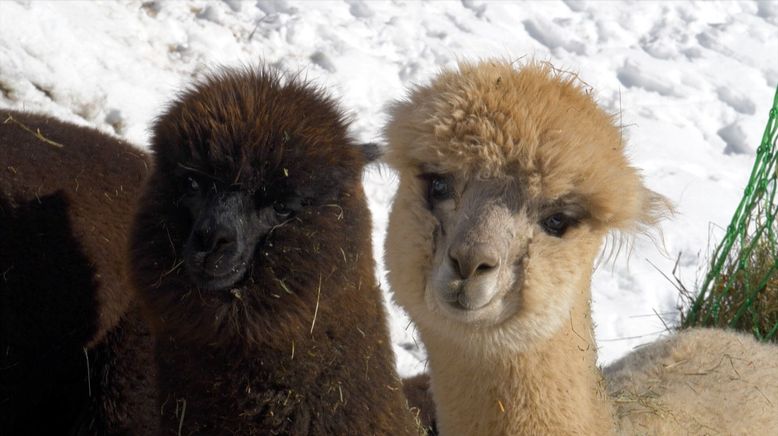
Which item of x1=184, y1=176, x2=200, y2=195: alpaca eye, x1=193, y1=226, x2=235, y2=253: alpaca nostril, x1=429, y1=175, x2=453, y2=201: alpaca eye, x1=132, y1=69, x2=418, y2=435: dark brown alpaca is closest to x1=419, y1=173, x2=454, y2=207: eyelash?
x1=429, y1=175, x2=453, y2=201: alpaca eye

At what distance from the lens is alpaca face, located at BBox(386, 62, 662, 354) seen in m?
2.79

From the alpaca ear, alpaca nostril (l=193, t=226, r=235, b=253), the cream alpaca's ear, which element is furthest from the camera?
the alpaca ear

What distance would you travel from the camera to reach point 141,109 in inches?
259

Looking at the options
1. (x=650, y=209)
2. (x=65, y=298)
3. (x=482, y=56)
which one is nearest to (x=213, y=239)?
(x=65, y=298)

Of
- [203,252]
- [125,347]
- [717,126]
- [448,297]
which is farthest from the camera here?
[717,126]

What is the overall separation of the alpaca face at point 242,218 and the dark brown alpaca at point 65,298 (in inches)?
33.9

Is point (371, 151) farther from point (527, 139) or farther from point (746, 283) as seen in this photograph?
point (746, 283)

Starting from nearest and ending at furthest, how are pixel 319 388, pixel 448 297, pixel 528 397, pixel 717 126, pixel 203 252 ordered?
pixel 448 297, pixel 528 397, pixel 203 252, pixel 319 388, pixel 717 126

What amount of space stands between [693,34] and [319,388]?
286 inches

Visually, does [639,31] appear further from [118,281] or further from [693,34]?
[118,281]

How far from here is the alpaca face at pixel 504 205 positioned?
→ 279cm

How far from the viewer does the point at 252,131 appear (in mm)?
3422

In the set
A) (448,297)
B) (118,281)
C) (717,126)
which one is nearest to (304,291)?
Result: (448,297)

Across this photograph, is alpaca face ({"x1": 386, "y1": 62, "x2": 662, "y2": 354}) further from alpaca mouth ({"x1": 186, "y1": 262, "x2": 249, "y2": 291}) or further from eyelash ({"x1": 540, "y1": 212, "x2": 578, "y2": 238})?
alpaca mouth ({"x1": 186, "y1": 262, "x2": 249, "y2": 291})
